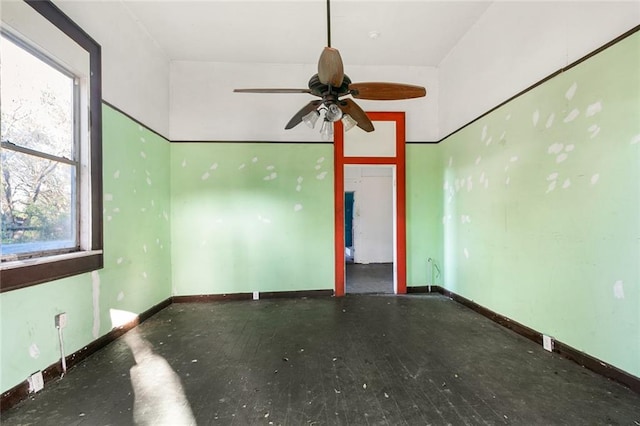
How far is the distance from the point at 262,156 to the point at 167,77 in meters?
1.86

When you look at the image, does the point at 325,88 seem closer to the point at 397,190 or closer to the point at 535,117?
the point at 535,117

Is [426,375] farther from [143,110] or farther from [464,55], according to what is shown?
[143,110]

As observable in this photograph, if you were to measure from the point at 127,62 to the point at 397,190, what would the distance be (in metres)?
4.06

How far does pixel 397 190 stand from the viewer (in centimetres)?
458

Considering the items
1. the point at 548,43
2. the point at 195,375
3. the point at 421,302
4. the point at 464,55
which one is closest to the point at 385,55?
the point at 464,55

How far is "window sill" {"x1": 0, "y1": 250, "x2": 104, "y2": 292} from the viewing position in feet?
6.11

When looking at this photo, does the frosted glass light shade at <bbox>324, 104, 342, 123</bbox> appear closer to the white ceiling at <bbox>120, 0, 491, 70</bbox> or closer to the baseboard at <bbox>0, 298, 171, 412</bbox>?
the white ceiling at <bbox>120, 0, 491, 70</bbox>

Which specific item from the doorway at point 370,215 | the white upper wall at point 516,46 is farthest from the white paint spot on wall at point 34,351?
the doorway at point 370,215

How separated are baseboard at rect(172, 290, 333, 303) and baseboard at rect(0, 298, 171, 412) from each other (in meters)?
0.55

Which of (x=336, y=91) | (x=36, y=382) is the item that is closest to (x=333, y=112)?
(x=336, y=91)

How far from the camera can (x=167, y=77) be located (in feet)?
13.8

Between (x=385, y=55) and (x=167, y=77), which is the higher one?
(x=385, y=55)

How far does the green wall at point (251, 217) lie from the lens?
4277 millimetres

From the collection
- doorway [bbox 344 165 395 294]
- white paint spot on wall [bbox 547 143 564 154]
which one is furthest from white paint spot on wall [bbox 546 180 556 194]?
doorway [bbox 344 165 395 294]
